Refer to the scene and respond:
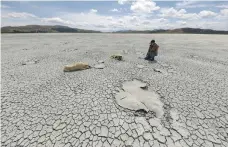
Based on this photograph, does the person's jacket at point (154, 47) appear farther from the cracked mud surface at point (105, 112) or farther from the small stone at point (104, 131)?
the small stone at point (104, 131)

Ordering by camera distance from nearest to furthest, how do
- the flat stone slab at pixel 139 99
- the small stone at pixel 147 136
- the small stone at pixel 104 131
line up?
the small stone at pixel 147 136, the small stone at pixel 104 131, the flat stone slab at pixel 139 99

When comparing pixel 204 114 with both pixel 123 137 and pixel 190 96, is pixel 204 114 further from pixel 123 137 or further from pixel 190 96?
pixel 123 137

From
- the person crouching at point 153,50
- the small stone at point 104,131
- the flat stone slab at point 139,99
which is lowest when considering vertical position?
the small stone at point 104,131

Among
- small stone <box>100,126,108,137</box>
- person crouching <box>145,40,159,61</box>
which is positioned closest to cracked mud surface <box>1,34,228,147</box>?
small stone <box>100,126,108,137</box>

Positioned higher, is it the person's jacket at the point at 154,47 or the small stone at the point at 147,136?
the person's jacket at the point at 154,47

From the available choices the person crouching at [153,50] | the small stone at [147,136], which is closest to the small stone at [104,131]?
the small stone at [147,136]

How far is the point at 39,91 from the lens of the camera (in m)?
5.55

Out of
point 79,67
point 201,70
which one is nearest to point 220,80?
point 201,70

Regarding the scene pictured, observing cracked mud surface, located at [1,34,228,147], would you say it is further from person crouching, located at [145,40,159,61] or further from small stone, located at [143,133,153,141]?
person crouching, located at [145,40,159,61]

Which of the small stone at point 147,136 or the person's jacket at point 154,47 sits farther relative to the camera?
the person's jacket at point 154,47

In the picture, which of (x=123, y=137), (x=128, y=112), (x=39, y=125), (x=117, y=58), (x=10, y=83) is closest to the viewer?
(x=123, y=137)

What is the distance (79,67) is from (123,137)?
505 centimetres

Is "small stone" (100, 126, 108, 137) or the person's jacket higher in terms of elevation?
the person's jacket

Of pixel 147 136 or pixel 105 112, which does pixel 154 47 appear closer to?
pixel 105 112
